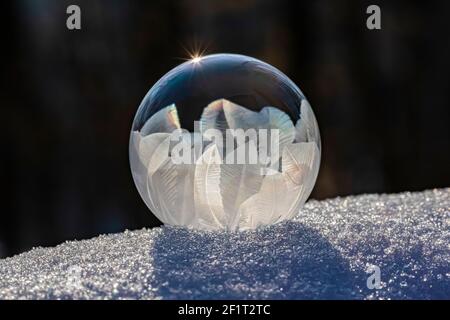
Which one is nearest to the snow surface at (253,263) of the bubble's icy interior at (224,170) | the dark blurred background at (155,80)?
the bubble's icy interior at (224,170)

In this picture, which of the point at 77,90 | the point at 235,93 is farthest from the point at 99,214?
the point at 235,93

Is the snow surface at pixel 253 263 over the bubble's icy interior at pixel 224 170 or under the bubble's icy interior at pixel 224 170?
under

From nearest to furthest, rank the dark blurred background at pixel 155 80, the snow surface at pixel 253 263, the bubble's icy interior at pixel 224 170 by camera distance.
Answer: the snow surface at pixel 253 263
the bubble's icy interior at pixel 224 170
the dark blurred background at pixel 155 80

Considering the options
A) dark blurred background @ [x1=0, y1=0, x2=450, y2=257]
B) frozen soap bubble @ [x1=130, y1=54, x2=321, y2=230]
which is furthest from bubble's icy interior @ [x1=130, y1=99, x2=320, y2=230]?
dark blurred background @ [x1=0, y1=0, x2=450, y2=257]

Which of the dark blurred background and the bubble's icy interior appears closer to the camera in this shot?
the bubble's icy interior

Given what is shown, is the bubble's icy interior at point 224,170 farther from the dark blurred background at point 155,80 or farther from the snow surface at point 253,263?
the dark blurred background at point 155,80

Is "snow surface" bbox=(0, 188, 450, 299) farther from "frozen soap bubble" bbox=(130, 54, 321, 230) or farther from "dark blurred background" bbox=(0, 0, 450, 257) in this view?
"dark blurred background" bbox=(0, 0, 450, 257)

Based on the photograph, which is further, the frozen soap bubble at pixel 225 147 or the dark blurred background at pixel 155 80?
the dark blurred background at pixel 155 80

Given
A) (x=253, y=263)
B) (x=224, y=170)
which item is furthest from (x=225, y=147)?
(x=253, y=263)
